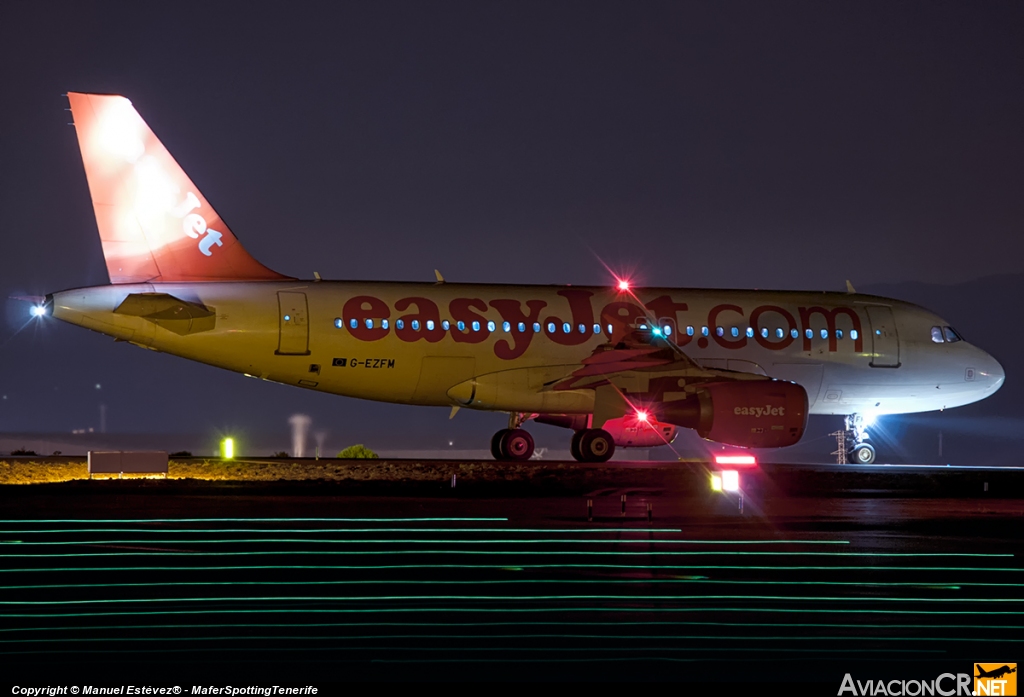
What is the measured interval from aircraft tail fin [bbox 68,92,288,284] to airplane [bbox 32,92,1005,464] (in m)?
0.03

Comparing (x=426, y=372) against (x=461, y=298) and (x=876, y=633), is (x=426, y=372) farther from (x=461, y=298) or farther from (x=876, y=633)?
(x=876, y=633)

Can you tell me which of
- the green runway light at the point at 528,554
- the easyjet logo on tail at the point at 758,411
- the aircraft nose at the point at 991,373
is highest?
the aircraft nose at the point at 991,373

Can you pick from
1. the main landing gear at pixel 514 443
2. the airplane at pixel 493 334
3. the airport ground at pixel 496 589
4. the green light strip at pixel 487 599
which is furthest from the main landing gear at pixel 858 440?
the green light strip at pixel 487 599

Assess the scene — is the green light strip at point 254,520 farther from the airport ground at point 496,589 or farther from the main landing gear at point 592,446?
the main landing gear at point 592,446

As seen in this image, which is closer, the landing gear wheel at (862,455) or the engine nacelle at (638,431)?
the engine nacelle at (638,431)

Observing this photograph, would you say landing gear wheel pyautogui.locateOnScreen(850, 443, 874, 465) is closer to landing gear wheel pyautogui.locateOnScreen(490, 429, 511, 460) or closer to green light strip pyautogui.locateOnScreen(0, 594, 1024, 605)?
landing gear wheel pyautogui.locateOnScreen(490, 429, 511, 460)

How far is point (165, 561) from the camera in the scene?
1209 centimetres

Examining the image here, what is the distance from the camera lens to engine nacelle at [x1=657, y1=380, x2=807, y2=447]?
2472 centimetres

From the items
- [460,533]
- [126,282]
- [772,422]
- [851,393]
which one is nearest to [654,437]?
[772,422]

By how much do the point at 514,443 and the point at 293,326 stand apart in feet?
19.9

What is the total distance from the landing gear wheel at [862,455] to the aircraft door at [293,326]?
14601 mm

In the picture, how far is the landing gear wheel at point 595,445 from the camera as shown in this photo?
92.2 feet

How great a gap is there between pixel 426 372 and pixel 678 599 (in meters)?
17.3

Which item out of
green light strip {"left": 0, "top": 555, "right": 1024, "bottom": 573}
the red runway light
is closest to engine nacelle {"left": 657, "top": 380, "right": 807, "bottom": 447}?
the red runway light
